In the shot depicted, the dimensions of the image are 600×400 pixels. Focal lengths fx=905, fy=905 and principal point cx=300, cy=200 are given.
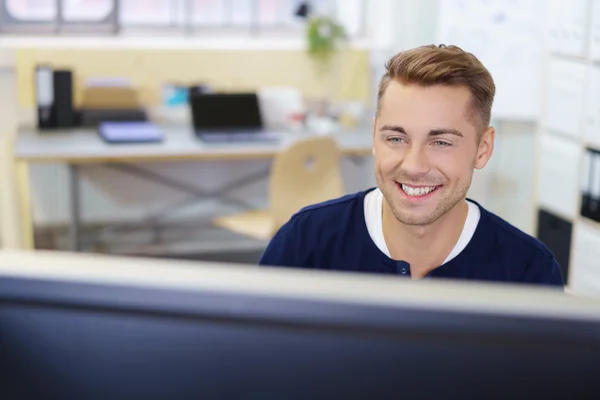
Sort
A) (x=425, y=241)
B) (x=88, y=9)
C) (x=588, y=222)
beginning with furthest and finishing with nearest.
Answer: (x=88, y=9)
(x=588, y=222)
(x=425, y=241)

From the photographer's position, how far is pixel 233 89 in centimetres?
501

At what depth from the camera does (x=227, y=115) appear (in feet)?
15.1

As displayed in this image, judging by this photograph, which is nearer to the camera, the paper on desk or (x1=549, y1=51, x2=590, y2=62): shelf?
(x1=549, y1=51, x2=590, y2=62): shelf

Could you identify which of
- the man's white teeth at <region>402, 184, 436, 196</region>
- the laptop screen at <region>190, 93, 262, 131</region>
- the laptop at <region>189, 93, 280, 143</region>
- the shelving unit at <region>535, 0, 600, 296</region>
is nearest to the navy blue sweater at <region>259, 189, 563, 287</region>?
the man's white teeth at <region>402, 184, 436, 196</region>

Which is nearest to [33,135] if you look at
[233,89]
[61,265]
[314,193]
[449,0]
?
[233,89]

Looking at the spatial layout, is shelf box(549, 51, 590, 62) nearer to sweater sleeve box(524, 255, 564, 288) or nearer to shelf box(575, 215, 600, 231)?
shelf box(575, 215, 600, 231)

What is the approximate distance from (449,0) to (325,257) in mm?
3226

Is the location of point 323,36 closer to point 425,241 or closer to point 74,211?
point 74,211

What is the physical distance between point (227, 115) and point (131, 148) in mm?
640

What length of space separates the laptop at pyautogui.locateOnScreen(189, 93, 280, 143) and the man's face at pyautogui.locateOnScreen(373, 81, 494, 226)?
9.65 ft

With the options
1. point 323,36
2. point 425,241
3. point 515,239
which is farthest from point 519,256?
point 323,36

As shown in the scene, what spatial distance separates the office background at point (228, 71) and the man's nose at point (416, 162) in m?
2.87

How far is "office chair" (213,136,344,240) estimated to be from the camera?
12.3 feet

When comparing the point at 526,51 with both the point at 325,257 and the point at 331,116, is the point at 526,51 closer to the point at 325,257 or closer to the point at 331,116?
the point at 331,116
